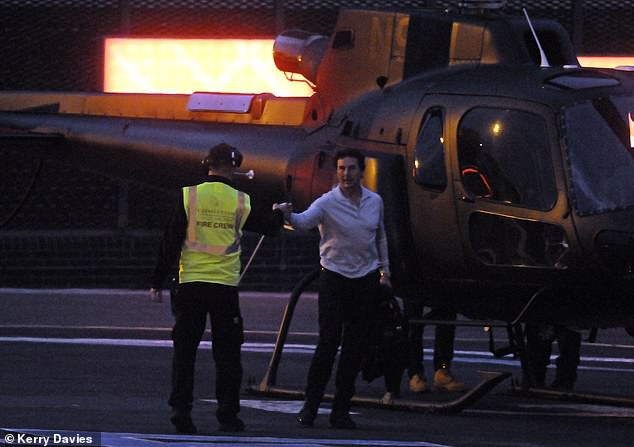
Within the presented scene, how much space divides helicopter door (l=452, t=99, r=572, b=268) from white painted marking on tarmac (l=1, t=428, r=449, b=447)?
6.11ft

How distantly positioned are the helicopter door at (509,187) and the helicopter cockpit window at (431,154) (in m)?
0.14

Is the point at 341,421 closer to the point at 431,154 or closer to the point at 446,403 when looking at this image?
the point at 446,403

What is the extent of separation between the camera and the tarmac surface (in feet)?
35.8

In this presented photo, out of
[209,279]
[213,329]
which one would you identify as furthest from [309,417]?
[209,279]

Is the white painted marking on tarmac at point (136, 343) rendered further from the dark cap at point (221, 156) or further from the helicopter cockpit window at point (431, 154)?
the dark cap at point (221, 156)

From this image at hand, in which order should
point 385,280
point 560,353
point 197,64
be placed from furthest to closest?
point 197,64 → point 560,353 → point 385,280

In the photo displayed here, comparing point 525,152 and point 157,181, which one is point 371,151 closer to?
point 525,152

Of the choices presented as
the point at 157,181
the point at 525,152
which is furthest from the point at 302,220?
the point at 157,181

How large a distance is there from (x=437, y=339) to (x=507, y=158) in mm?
2294

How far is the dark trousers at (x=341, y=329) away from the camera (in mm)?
11453

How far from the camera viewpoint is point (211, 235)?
11.2 meters

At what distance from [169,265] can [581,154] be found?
2.82 metres

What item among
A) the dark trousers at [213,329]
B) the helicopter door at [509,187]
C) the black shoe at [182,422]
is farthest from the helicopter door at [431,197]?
the black shoe at [182,422]

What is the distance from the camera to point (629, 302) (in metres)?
11.7
